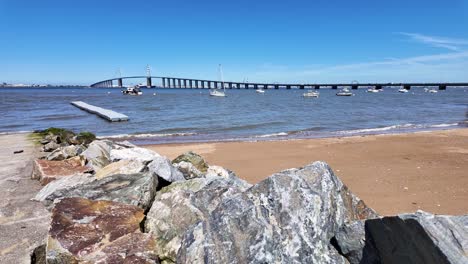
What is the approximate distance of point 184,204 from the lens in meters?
3.97

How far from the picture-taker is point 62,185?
5551mm

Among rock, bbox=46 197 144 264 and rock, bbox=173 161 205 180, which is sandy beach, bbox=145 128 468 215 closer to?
rock, bbox=173 161 205 180

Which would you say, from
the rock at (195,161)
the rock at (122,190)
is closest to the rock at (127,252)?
the rock at (122,190)

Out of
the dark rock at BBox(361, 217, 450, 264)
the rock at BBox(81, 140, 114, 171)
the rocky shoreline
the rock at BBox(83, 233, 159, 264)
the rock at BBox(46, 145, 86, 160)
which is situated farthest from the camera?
the rock at BBox(46, 145, 86, 160)

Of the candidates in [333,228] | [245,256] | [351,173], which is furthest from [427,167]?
[245,256]

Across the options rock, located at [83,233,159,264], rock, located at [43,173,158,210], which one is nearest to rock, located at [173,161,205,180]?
rock, located at [43,173,158,210]

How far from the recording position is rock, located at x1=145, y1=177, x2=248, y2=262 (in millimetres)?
3607

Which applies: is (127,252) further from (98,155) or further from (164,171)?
(98,155)

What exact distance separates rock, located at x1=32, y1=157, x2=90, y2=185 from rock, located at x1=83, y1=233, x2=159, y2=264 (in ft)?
10.9

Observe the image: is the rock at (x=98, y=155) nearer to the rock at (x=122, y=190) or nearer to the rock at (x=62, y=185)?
the rock at (x=62, y=185)

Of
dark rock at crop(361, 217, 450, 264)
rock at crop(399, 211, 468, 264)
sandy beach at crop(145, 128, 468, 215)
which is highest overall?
rock at crop(399, 211, 468, 264)

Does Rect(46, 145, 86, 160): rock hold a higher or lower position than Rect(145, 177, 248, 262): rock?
lower

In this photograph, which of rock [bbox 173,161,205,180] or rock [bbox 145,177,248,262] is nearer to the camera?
rock [bbox 145,177,248,262]

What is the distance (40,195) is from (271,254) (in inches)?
171
